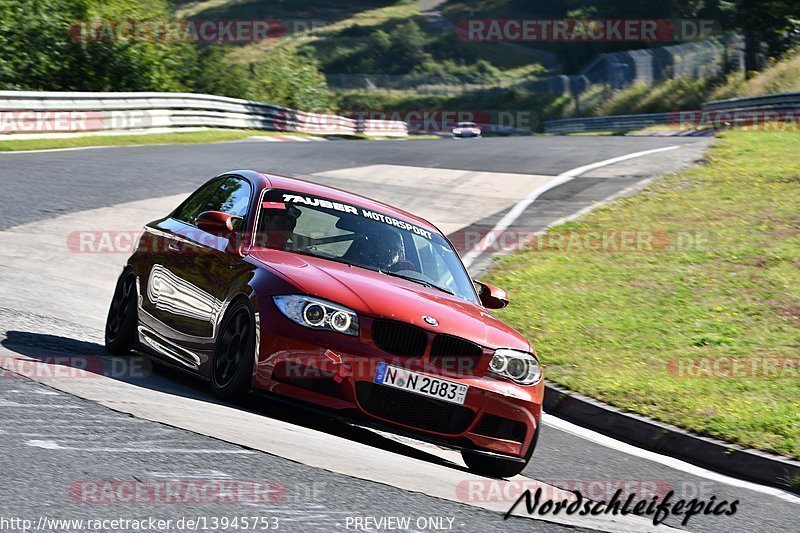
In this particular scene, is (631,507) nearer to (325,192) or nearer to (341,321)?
(341,321)

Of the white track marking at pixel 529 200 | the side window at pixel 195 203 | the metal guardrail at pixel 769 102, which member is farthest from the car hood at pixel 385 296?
the metal guardrail at pixel 769 102

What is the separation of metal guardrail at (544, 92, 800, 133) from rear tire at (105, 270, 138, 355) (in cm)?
2698

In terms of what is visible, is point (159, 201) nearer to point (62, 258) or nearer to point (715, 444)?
point (62, 258)

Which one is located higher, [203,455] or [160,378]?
[203,455]

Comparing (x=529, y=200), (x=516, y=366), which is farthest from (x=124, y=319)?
(x=529, y=200)

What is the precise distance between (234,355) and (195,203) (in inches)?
87.9

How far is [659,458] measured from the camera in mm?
7793

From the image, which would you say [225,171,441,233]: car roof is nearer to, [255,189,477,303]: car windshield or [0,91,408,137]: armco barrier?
[255,189,477,303]: car windshield

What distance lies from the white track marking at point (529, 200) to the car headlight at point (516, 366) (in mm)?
6656

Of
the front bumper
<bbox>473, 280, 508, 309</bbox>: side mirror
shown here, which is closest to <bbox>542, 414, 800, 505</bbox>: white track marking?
<bbox>473, 280, 508, 309</bbox>: side mirror

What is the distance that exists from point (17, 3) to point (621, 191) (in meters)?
20.7

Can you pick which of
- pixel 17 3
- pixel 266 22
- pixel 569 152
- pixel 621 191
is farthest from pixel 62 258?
pixel 266 22

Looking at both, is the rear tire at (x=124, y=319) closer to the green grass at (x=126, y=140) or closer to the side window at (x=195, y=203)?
the side window at (x=195, y=203)

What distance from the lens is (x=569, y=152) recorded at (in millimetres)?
27203
